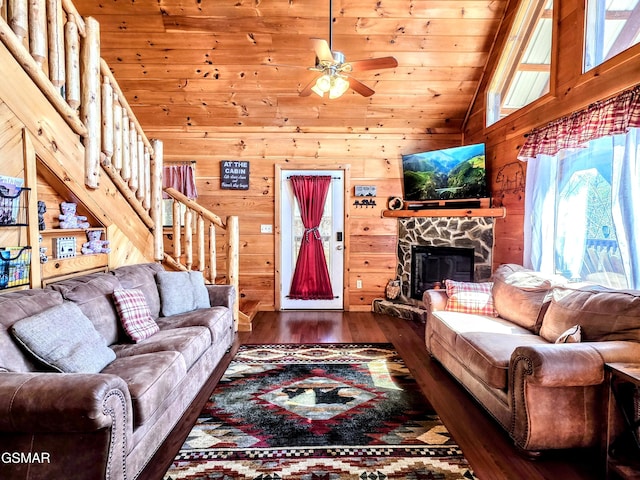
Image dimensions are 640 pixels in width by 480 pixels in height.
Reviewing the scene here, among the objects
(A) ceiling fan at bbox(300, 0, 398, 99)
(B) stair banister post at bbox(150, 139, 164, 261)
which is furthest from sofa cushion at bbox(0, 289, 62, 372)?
(A) ceiling fan at bbox(300, 0, 398, 99)

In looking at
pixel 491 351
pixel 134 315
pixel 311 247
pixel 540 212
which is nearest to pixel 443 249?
pixel 540 212

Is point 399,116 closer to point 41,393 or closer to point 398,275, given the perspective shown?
point 398,275

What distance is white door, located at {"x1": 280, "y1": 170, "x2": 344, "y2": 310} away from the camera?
5207mm

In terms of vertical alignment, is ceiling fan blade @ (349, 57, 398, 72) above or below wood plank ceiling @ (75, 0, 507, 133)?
below

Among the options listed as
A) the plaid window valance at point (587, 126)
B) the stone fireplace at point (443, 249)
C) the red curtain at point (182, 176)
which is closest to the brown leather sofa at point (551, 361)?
the plaid window valance at point (587, 126)

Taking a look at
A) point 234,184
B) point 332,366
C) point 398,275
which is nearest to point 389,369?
point 332,366

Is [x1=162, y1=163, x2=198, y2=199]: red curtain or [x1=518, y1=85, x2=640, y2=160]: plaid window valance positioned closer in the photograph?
[x1=518, y1=85, x2=640, y2=160]: plaid window valance

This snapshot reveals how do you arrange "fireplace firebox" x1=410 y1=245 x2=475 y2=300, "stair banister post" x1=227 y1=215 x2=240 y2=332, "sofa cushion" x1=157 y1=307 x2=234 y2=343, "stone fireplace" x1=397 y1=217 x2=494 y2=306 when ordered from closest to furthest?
"sofa cushion" x1=157 y1=307 x2=234 y2=343 → "stair banister post" x1=227 y1=215 x2=240 y2=332 → "stone fireplace" x1=397 y1=217 x2=494 y2=306 → "fireplace firebox" x1=410 y1=245 x2=475 y2=300

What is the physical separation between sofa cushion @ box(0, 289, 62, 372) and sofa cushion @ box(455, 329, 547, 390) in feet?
8.19

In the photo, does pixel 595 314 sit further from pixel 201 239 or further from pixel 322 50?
pixel 201 239

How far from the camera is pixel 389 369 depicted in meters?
3.14

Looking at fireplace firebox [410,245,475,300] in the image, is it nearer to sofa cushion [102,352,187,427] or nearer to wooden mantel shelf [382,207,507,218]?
wooden mantel shelf [382,207,507,218]

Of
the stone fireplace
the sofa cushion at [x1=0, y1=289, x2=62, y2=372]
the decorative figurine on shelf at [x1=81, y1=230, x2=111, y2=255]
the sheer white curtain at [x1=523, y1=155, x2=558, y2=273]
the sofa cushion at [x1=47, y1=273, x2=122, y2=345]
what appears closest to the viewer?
the sofa cushion at [x1=0, y1=289, x2=62, y2=372]

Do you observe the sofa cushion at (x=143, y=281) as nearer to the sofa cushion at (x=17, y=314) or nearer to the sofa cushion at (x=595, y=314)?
the sofa cushion at (x=17, y=314)
